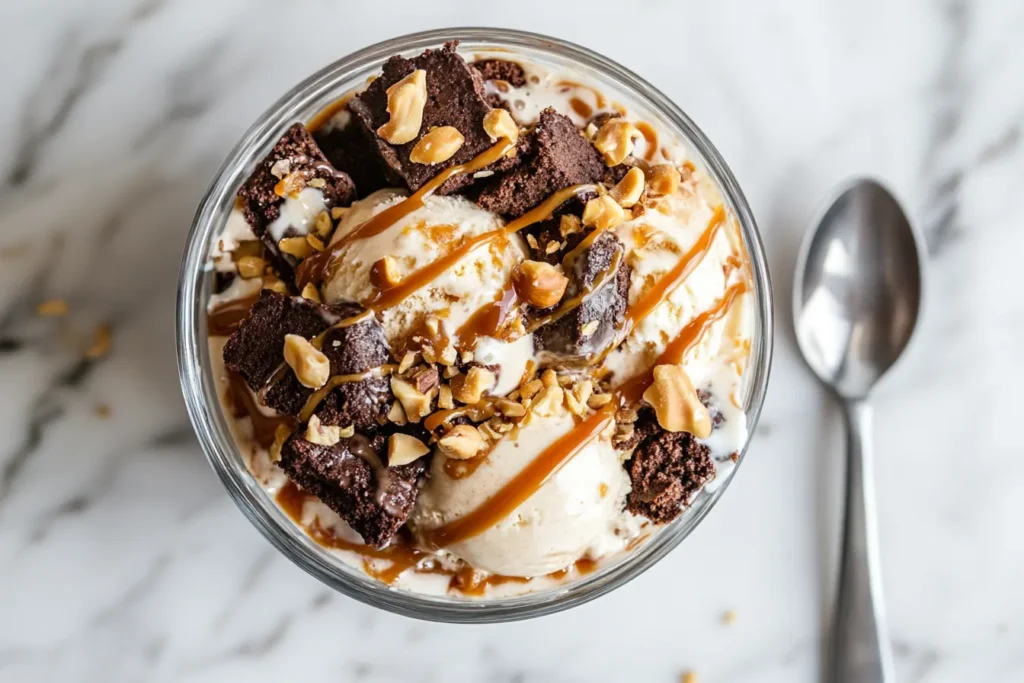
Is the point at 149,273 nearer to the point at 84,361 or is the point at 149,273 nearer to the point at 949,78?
the point at 84,361

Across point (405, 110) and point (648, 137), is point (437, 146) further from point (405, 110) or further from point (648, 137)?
point (648, 137)

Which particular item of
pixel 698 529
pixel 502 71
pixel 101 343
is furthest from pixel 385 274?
pixel 698 529

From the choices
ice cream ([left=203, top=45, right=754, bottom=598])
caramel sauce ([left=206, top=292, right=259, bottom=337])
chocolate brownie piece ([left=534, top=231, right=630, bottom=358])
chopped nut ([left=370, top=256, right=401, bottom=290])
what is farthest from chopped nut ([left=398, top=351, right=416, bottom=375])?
caramel sauce ([left=206, top=292, right=259, bottom=337])

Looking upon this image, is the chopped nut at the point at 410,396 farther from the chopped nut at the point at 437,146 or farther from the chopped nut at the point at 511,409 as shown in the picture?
the chopped nut at the point at 437,146

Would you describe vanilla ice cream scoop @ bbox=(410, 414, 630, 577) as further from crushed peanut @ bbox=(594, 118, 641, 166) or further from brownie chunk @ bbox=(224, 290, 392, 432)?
crushed peanut @ bbox=(594, 118, 641, 166)

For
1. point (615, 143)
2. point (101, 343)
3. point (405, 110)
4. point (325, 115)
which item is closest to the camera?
point (405, 110)
